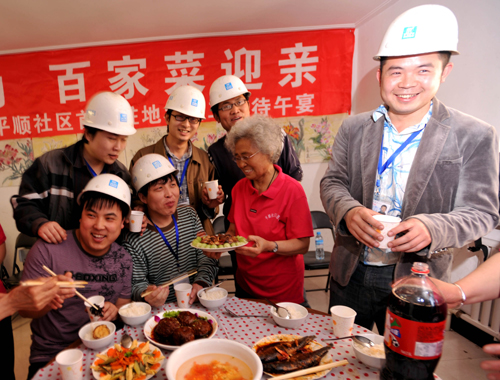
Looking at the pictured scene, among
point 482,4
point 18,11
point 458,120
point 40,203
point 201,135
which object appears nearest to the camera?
point 458,120

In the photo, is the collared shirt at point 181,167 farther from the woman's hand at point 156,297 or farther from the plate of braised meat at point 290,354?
the plate of braised meat at point 290,354

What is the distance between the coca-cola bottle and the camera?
979 millimetres

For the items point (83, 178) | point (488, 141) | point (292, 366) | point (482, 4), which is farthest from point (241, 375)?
point (482, 4)

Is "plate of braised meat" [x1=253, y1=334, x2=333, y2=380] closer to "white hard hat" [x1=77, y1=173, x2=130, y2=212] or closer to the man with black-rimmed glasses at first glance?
"white hard hat" [x1=77, y1=173, x2=130, y2=212]

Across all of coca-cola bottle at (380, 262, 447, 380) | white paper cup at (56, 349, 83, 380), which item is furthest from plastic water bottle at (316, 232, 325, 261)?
white paper cup at (56, 349, 83, 380)

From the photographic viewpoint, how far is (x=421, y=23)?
150cm

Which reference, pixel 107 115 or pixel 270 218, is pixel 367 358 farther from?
pixel 107 115

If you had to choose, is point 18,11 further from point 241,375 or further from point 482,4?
point 482,4

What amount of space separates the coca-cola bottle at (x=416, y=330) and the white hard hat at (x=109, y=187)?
167 centimetres

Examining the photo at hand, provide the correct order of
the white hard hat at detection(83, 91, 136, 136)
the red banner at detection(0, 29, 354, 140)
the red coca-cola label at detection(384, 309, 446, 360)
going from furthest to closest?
the red banner at detection(0, 29, 354, 140) < the white hard hat at detection(83, 91, 136, 136) < the red coca-cola label at detection(384, 309, 446, 360)

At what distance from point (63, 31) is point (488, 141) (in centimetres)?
489

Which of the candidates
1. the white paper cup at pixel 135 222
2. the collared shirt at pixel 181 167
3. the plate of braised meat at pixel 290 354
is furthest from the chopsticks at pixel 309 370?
the collared shirt at pixel 181 167

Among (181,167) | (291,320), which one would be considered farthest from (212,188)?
(291,320)

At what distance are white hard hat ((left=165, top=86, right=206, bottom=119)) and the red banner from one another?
6.18 feet
